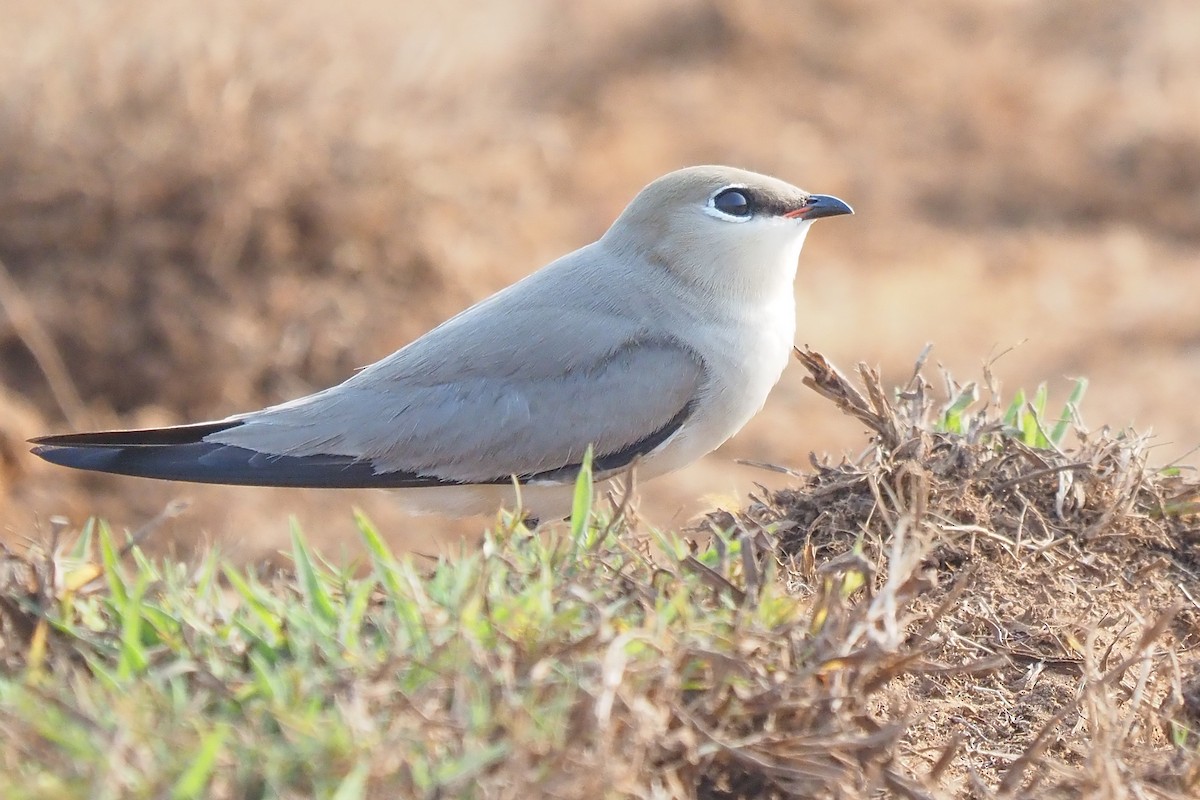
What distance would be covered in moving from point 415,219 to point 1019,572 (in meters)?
5.74

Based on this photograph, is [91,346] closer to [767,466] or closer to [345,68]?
[345,68]

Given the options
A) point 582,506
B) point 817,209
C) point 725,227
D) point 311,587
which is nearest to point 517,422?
point 725,227

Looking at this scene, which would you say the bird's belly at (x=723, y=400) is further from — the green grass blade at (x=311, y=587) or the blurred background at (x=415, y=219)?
the blurred background at (x=415, y=219)

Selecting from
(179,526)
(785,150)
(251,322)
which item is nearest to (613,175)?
(785,150)

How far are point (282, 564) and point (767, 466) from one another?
11.9ft

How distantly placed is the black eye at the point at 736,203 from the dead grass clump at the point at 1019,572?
805 millimetres

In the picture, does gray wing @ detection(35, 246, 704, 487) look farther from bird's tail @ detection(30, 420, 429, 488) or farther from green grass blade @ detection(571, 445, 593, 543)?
green grass blade @ detection(571, 445, 593, 543)

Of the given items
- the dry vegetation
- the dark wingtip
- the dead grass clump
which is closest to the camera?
the dry vegetation

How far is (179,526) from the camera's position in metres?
6.60

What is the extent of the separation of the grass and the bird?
691 millimetres

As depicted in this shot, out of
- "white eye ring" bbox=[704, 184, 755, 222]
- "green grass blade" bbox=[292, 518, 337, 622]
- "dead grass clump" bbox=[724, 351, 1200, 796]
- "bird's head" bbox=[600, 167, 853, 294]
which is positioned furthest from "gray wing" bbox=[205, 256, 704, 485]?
"green grass blade" bbox=[292, 518, 337, 622]

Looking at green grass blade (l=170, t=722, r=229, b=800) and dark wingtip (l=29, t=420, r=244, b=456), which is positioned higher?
dark wingtip (l=29, t=420, r=244, b=456)

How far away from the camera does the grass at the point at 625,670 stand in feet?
6.27

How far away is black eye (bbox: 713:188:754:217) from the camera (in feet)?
13.4
